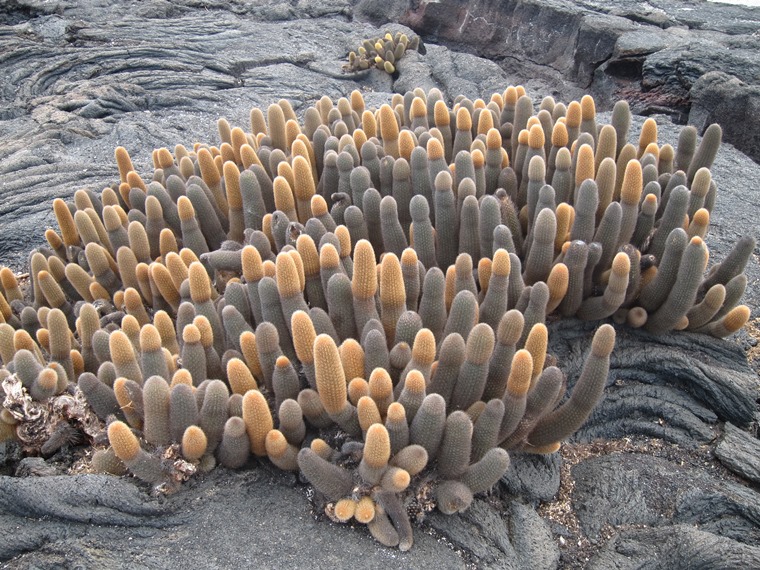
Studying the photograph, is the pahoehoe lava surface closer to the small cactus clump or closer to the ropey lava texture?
A: the ropey lava texture

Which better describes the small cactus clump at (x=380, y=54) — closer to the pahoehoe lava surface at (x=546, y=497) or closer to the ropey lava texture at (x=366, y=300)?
the pahoehoe lava surface at (x=546, y=497)

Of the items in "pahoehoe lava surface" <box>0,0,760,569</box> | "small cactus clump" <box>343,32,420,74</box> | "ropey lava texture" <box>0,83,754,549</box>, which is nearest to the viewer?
"pahoehoe lava surface" <box>0,0,760,569</box>

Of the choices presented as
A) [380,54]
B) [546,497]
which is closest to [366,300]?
[546,497]

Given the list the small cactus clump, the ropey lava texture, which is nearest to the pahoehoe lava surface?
the ropey lava texture

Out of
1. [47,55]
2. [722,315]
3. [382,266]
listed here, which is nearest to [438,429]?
[382,266]

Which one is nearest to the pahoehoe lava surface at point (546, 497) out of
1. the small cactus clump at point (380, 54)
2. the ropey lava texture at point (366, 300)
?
the ropey lava texture at point (366, 300)

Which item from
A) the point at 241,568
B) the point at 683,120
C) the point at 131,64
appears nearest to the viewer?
the point at 241,568

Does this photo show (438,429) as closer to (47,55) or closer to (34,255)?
(34,255)
